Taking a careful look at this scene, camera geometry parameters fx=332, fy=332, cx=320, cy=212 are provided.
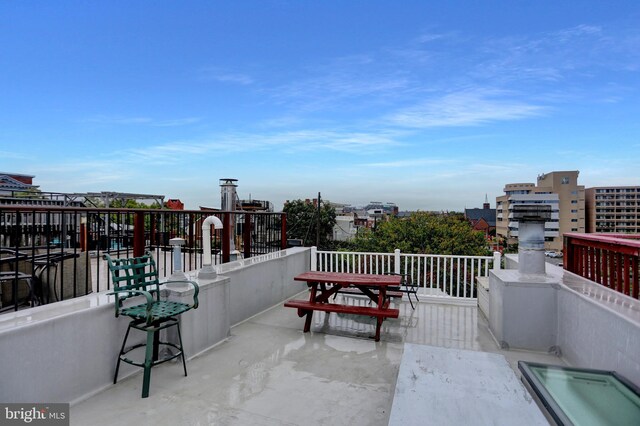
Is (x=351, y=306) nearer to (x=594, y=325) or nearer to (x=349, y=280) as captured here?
(x=349, y=280)

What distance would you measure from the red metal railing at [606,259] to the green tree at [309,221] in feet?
83.1

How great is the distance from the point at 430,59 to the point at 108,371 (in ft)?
33.1

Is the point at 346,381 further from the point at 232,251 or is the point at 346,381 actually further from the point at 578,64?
the point at 578,64

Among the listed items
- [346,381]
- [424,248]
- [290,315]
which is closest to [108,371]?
[346,381]

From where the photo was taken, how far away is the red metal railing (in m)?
3.00

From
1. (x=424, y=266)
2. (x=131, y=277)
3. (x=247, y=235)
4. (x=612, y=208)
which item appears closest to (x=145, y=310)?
(x=131, y=277)

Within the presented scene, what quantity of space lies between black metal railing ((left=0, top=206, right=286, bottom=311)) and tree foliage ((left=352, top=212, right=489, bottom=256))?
40.4ft

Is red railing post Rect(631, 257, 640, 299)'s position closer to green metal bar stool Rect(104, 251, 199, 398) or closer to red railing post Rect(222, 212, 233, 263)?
green metal bar stool Rect(104, 251, 199, 398)

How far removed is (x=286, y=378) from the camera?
118 inches

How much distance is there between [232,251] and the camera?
5.58 metres

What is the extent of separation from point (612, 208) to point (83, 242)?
9778cm

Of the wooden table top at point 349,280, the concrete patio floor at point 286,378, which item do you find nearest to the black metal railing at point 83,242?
the concrete patio floor at point 286,378

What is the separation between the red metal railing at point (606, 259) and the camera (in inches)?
118

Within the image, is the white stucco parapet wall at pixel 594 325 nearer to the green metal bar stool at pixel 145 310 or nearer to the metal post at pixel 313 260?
the green metal bar stool at pixel 145 310
